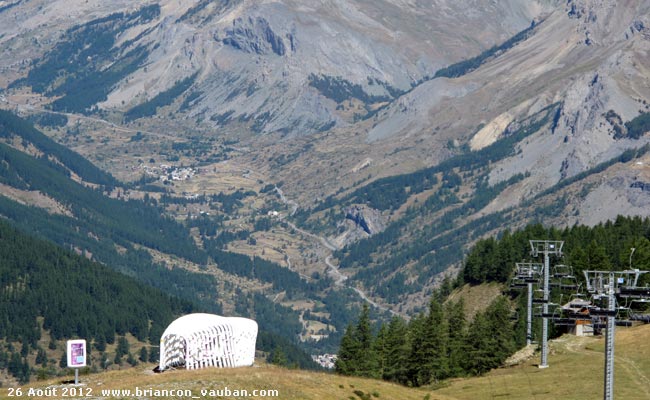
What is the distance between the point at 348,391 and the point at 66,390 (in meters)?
21.4

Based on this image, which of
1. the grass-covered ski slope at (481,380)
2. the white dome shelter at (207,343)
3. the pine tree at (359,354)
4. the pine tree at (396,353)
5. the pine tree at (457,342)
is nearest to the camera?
the grass-covered ski slope at (481,380)

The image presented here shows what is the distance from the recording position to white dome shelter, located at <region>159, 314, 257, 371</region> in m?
124

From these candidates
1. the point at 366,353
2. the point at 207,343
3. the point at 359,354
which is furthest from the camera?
the point at 359,354

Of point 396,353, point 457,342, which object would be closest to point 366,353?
point 396,353

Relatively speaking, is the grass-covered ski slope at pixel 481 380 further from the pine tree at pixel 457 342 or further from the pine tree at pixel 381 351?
the pine tree at pixel 381 351

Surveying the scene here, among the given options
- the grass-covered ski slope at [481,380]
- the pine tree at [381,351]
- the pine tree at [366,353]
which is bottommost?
the pine tree at [381,351]

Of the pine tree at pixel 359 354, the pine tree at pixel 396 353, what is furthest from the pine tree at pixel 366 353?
the pine tree at pixel 396 353

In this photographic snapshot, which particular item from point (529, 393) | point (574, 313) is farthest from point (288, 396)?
point (574, 313)

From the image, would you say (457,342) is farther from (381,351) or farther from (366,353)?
(366,353)

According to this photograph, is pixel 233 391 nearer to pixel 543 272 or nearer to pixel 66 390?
pixel 66 390

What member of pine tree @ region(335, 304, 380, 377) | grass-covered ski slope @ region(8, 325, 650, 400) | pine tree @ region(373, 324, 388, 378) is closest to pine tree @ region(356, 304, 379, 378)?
pine tree @ region(335, 304, 380, 377)

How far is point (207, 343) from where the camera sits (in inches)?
4911

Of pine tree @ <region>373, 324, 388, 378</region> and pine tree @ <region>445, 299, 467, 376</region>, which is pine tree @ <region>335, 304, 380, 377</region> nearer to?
pine tree @ <region>373, 324, 388, 378</region>

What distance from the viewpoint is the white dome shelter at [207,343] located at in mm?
123938
